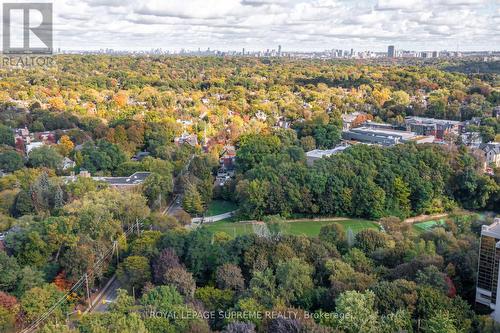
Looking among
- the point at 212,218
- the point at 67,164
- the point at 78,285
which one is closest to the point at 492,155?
the point at 212,218

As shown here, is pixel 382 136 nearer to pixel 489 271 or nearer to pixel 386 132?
pixel 386 132

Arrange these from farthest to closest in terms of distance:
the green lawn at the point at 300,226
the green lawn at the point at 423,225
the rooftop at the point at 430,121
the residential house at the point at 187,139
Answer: the rooftop at the point at 430,121 → the residential house at the point at 187,139 → the green lawn at the point at 423,225 → the green lawn at the point at 300,226

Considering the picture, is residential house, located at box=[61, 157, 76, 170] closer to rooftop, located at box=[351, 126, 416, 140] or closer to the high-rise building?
rooftop, located at box=[351, 126, 416, 140]

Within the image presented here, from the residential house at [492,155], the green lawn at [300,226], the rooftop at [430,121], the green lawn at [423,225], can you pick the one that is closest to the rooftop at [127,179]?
the green lawn at [300,226]

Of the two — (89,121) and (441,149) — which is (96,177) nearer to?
(89,121)

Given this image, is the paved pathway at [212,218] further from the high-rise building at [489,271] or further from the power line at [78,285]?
the high-rise building at [489,271]

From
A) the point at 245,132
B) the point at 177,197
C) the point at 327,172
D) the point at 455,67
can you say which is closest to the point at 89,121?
the point at 245,132
